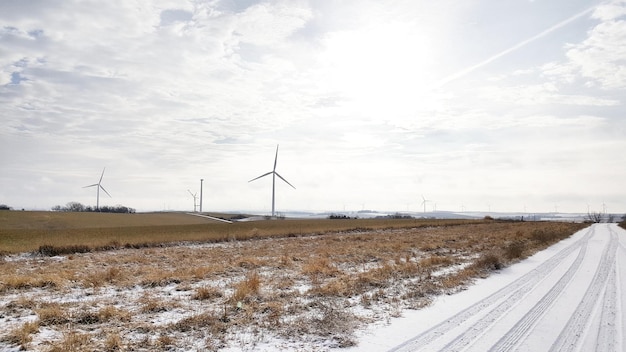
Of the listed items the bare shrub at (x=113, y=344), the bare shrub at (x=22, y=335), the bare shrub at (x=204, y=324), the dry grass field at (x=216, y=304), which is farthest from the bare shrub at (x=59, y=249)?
the bare shrub at (x=113, y=344)

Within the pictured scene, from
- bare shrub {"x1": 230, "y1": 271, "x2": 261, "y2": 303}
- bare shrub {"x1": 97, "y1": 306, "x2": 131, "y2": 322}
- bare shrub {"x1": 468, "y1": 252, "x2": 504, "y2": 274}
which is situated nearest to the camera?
bare shrub {"x1": 97, "y1": 306, "x2": 131, "y2": 322}

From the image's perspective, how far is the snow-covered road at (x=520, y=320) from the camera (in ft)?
25.9

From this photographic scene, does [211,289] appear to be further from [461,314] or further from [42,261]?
[42,261]

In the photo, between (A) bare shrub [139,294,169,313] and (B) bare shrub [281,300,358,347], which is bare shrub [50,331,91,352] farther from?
(B) bare shrub [281,300,358,347]

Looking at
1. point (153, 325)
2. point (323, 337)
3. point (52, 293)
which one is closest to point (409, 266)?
point (323, 337)

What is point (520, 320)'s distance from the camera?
31.1 ft

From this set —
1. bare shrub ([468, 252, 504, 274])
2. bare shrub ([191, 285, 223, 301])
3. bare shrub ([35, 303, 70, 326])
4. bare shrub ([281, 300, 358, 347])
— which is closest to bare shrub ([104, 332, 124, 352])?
bare shrub ([35, 303, 70, 326])

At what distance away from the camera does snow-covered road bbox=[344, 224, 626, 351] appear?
7.88 meters

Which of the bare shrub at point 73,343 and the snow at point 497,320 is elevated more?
the bare shrub at point 73,343

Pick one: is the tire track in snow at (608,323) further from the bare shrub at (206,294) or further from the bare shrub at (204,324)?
the bare shrub at (206,294)

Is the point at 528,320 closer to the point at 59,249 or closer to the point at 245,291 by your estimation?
the point at 245,291

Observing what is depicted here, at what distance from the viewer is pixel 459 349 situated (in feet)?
24.7

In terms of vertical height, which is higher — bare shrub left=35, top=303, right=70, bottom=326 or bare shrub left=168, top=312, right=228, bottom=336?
bare shrub left=35, top=303, right=70, bottom=326

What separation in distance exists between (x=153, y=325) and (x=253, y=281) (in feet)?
16.0
